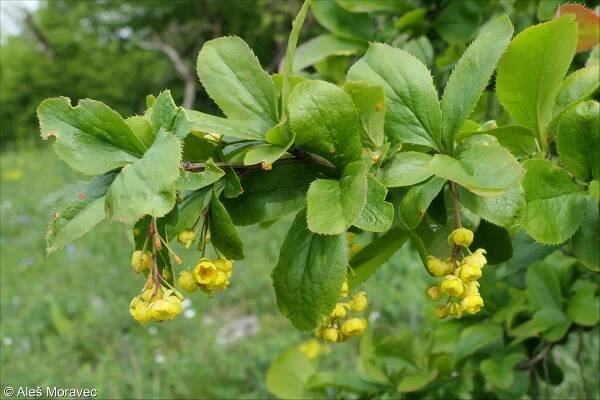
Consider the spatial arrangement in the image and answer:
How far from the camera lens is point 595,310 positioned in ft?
3.76

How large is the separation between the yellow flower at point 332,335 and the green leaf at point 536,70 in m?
0.29

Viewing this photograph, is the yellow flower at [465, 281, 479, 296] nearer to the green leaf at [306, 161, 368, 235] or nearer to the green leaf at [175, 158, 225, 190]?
the green leaf at [306, 161, 368, 235]

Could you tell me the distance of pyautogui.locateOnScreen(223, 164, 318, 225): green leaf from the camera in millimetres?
680

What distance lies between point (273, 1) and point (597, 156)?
22.2 ft

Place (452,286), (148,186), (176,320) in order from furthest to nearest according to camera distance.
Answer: (176,320), (452,286), (148,186)

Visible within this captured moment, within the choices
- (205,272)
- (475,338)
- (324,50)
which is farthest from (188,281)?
(475,338)

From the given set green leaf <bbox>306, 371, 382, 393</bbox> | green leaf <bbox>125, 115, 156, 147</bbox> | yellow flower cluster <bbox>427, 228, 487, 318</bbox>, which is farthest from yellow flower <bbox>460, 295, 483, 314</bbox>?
green leaf <bbox>306, 371, 382, 393</bbox>

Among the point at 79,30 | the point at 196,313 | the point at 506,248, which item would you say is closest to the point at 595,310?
the point at 506,248

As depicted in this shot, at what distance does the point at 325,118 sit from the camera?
0.62m

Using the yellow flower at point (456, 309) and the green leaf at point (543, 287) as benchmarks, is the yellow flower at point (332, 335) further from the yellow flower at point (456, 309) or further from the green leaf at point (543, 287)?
the green leaf at point (543, 287)

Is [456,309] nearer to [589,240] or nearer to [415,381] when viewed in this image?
[589,240]

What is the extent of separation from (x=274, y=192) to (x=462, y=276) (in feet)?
0.64

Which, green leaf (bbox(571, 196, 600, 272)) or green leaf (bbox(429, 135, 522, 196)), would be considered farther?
green leaf (bbox(571, 196, 600, 272))

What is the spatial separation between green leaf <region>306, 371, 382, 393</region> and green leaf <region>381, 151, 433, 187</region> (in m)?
0.71
